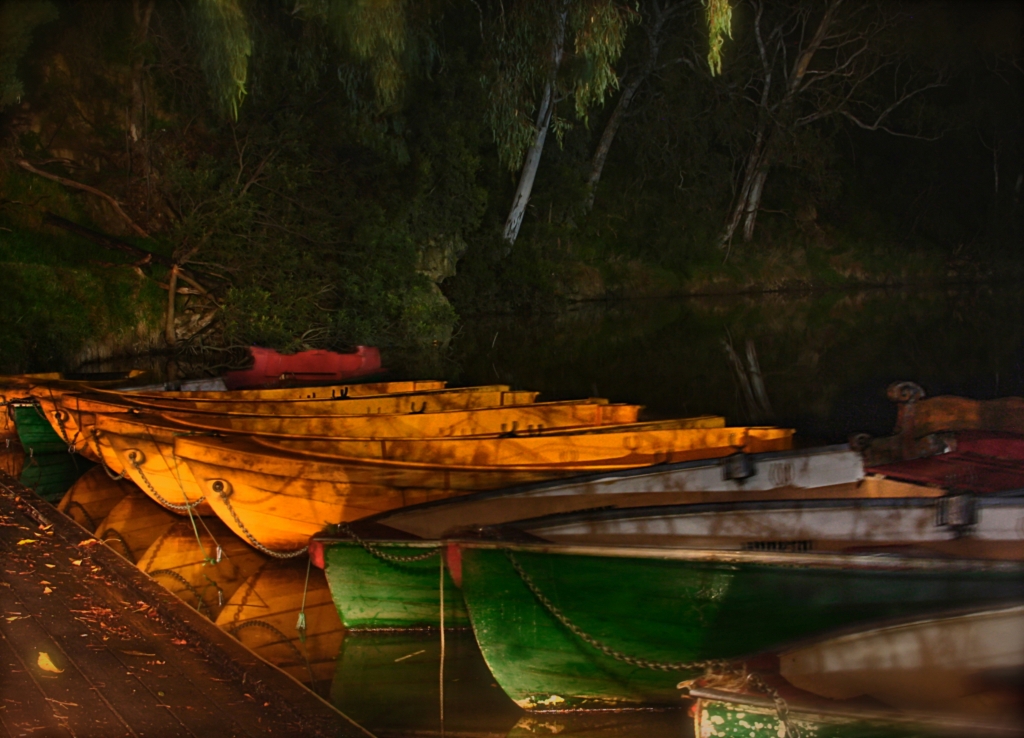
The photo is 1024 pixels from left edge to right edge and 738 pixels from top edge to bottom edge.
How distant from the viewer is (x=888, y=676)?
3.27 metres

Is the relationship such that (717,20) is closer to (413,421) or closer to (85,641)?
(413,421)

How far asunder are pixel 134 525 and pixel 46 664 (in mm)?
3669

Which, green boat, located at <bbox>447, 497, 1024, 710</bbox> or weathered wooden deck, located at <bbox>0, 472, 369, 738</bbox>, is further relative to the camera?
green boat, located at <bbox>447, 497, 1024, 710</bbox>

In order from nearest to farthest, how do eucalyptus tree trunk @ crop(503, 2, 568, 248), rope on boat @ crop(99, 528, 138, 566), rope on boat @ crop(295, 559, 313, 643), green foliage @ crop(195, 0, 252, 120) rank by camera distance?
rope on boat @ crop(295, 559, 313, 643) → rope on boat @ crop(99, 528, 138, 566) → green foliage @ crop(195, 0, 252, 120) → eucalyptus tree trunk @ crop(503, 2, 568, 248)

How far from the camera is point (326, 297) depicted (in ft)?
66.5

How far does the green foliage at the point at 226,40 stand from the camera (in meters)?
10.3

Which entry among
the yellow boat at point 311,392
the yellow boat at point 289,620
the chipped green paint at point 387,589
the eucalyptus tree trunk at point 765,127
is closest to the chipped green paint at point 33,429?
the yellow boat at point 311,392

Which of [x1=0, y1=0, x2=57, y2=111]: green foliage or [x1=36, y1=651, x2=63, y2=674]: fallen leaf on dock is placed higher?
[x1=0, y1=0, x2=57, y2=111]: green foliage

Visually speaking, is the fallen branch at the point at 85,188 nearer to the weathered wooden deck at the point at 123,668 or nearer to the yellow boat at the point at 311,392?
the yellow boat at the point at 311,392

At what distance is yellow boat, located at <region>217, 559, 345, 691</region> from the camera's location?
4.97 meters

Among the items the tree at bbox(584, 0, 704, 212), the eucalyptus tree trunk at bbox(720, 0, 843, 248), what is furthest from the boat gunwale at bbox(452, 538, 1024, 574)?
the eucalyptus tree trunk at bbox(720, 0, 843, 248)

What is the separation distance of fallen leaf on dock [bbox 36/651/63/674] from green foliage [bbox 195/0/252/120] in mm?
7847

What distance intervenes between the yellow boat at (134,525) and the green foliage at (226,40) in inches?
208

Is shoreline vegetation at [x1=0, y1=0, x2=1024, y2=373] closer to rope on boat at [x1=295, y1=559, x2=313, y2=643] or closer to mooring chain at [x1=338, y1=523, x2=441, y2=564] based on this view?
mooring chain at [x1=338, y1=523, x2=441, y2=564]
